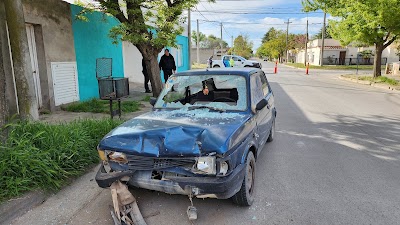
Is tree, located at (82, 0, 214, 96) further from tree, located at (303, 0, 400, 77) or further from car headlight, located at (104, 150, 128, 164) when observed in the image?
tree, located at (303, 0, 400, 77)

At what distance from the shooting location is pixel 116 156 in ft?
10.7

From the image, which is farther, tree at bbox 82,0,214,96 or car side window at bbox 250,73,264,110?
tree at bbox 82,0,214,96

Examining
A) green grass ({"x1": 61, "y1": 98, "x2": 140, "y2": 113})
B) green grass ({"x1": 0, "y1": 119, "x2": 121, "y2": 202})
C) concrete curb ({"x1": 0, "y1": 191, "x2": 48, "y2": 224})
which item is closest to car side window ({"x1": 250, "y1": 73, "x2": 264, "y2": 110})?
green grass ({"x1": 0, "y1": 119, "x2": 121, "y2": 202})

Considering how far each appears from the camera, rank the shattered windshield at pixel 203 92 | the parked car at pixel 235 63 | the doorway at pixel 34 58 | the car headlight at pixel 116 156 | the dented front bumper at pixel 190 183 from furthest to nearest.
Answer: the parked car at pixel 235 63 → the doorway at pixel 34 58 → the shattered windshield at pixel 203 92 → the car headlight at pixel 116 156 → the dented front bumper at pixel 190 183

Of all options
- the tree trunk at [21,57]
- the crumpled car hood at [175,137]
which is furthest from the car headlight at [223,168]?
the tree trunk at [21,57]

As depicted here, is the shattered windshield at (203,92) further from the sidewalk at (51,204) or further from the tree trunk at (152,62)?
the tree trunk at (152,62)

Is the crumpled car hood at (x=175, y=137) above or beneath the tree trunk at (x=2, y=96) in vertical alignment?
beneath

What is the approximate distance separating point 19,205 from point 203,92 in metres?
2.90

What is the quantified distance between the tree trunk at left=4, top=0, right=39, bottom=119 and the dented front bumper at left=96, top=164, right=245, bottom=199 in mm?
2822

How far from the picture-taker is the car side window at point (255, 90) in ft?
14.1

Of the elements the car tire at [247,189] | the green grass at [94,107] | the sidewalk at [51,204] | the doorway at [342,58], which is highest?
the doorway at [342,58]

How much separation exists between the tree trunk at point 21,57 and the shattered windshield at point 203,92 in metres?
2.36

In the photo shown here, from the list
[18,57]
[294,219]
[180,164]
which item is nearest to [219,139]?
[180,164]

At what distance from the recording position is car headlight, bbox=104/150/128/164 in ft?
10.6
